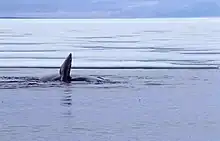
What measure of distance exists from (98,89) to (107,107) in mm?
3632

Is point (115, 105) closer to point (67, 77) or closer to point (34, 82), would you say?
Answer: point (34, 82)

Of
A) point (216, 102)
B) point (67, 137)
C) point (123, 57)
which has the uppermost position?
point (123, 57)

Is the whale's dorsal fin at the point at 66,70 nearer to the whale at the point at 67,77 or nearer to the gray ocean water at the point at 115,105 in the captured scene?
the whale at the point at 67,77

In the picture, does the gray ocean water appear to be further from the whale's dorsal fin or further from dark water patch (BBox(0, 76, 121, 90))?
the whale's dorsal fin

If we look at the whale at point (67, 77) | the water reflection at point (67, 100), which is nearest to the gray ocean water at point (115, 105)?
the water reflection at point (67, 100)

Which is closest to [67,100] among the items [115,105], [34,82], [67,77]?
[115,105]

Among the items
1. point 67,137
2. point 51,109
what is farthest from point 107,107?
point 67,137

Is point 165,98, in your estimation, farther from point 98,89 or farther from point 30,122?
point 30,122

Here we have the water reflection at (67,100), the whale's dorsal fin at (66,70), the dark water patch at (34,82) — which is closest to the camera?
the water reflection at (67,100)

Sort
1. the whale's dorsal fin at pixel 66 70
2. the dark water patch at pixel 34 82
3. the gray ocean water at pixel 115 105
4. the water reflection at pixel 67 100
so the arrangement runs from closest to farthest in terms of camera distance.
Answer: the gray ocean water at pixel 115 105 < the water reflection at pixel 67 100 < the dark water patch at pixel 34 82 < the whale's dorsal fin at pixel 66 70

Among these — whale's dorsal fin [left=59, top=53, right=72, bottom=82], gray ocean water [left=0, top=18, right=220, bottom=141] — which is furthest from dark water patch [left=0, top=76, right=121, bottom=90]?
whale's dorsal fin [left=59, top=53, right=72, bottom=82]

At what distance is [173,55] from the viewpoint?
109 ft

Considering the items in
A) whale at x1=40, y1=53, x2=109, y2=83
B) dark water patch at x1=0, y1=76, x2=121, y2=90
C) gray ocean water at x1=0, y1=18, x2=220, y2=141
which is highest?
whale at x1=40, y1=53, x2=109, y2=83

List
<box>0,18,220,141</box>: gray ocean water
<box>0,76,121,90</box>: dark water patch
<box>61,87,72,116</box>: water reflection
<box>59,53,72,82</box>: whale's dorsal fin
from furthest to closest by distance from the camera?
<box>59,53,72,82</box>: whale's dorsal fin → <box>0,76,121,90</box>: dark water patch → <box>61,87,72,116</box>: water reflection → <box>0,18,220,141</box>: gray ocean water
